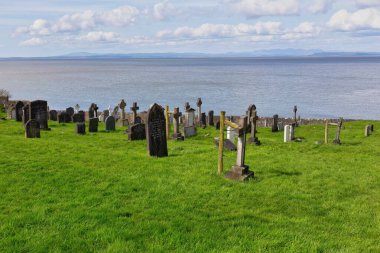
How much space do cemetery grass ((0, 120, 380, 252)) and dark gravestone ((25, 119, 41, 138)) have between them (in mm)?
4122

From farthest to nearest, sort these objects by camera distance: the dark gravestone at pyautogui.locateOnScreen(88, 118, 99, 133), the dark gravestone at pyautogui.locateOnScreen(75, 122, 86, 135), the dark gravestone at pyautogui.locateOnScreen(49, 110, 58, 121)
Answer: the dark gravestone at pyautogui.locateOnScreen(49, 110, 58, 121), the dark gravestone at pyautogui.locateOnScreen(88, 118, 99, 133), the dark gravestone at pyautogui.locateOnScreen(75, 122, 86, 135)

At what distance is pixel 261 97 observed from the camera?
84.6 m

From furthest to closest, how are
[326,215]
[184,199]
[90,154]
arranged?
[90,154] < [184,199] < [326,215]

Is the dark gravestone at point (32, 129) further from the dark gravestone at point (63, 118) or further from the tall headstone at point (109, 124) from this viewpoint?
the dark gravestone at point (63, 118)

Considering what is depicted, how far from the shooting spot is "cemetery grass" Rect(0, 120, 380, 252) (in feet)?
24.0

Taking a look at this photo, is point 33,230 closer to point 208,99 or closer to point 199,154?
point 199,154

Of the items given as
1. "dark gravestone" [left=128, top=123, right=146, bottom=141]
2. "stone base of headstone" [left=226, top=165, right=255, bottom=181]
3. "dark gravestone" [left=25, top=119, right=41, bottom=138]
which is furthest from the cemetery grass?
"dark gravestone" [left=128, top=123, right=146, bottom=141]

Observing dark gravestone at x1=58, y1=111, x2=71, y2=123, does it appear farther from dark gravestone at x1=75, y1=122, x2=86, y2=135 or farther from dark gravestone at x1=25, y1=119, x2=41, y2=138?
dark gravestone at x1=25, y1=119, x2=41, y2=138

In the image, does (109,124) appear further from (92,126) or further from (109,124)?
(92,126)

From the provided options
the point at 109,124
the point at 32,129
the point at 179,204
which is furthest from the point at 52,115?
the point at 179,204

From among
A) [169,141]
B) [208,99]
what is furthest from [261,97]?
[169,141]

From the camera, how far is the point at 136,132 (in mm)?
20234

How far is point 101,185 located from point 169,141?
→ 34.1 ft

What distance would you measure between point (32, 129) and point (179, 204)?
13.0m
